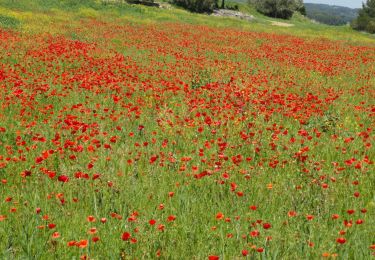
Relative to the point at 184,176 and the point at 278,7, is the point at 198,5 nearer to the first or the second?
the point at 278,7

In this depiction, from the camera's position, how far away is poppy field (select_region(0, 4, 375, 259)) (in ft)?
10.9

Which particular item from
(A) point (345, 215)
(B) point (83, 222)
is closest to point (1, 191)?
(B) point (83, 222)

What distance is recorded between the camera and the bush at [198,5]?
60250 mm

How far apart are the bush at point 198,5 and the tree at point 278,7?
60.7 ft

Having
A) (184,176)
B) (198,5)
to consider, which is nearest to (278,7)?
(198,5)

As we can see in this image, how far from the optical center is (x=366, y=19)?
67.1 m

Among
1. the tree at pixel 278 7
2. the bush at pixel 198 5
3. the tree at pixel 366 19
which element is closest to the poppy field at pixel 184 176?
the bush at pixel 198 5

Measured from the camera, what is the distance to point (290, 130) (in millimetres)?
7082

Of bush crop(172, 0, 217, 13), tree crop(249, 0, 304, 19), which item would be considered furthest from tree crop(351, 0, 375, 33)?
bush crop(172, 0, 217, 13)

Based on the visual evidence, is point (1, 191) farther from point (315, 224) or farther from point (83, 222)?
point (315, 224)

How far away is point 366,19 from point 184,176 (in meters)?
71.1

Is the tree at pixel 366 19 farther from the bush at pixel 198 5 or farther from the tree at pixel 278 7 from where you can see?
the bush at pixel 198 5

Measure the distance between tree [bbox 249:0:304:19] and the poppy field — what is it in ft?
224

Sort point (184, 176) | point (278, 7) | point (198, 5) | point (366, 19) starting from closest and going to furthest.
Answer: point (184, 176), point (198, 5), point (366, 19), point (278, 7)
